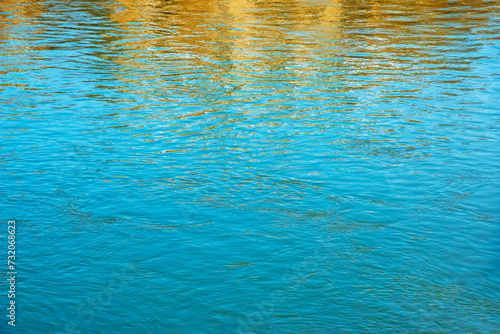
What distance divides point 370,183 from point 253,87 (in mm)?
11219

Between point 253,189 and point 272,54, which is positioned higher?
point 272,54

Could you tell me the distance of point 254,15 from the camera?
149 ft

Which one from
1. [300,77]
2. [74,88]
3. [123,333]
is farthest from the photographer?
[300,77]

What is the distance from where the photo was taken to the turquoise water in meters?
12.4

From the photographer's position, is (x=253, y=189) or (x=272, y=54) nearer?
(x=253, y=189)

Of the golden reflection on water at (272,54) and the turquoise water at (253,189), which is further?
the golden reflection on water at (272,54)

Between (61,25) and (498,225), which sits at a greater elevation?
(61,25)

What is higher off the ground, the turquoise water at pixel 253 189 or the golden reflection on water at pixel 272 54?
the golden reflection on water at pixel 272 54

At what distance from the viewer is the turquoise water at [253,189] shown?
1240 centimetres

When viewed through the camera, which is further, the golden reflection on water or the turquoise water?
the golden reflection on water

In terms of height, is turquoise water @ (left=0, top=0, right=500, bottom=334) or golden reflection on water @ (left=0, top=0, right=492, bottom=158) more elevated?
golden reflection on water @ (left=0, top=0, right=492, bottom=158)

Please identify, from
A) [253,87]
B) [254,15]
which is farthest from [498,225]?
[254,15]

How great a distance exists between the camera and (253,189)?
17125mm

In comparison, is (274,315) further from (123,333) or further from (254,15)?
(254,15)
